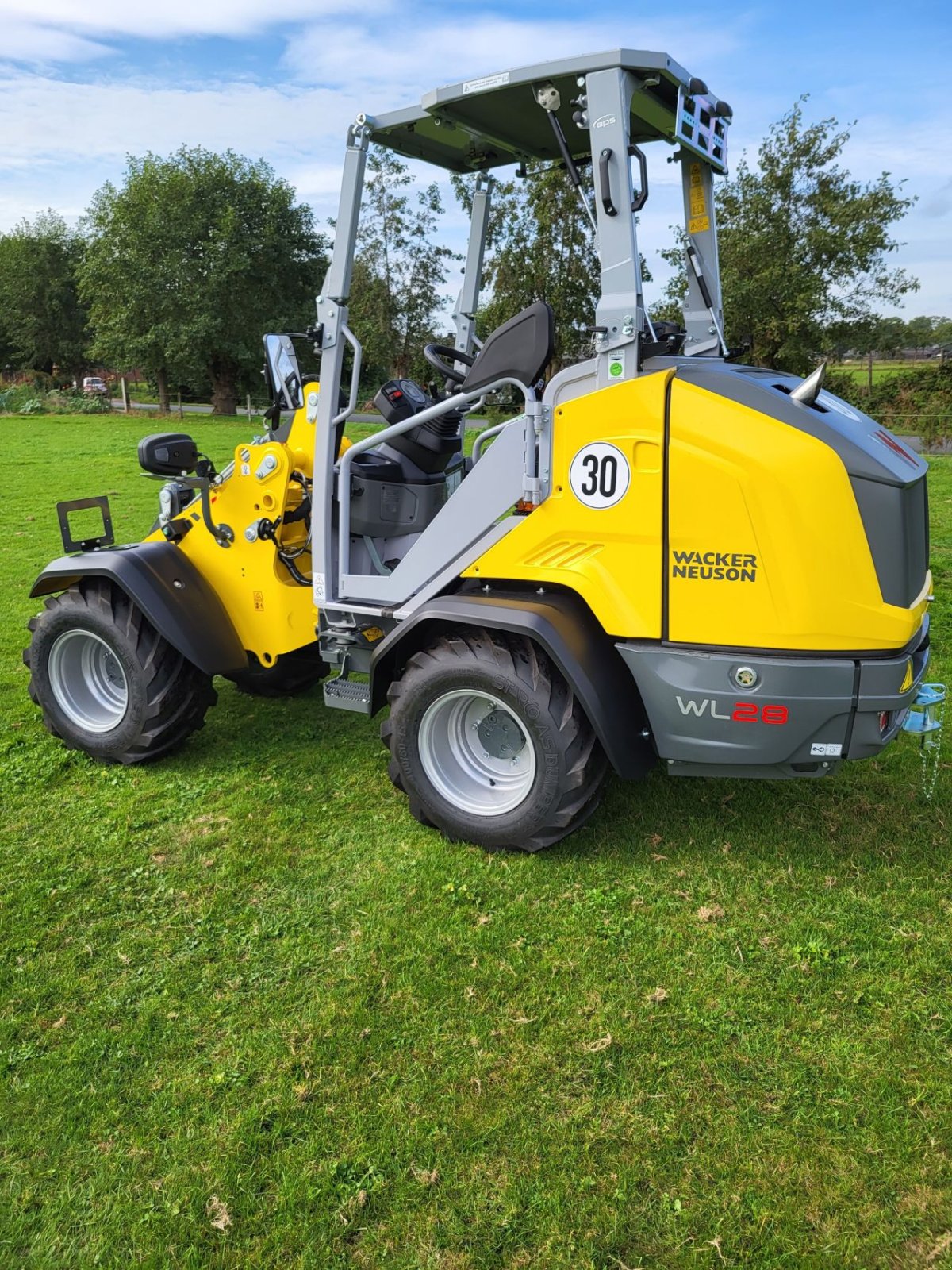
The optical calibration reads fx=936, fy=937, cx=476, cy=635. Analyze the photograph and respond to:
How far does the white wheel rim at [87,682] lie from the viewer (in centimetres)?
490

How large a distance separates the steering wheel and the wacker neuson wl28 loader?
18 mm

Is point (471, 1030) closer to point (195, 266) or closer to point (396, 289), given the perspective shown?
point (396, 289)

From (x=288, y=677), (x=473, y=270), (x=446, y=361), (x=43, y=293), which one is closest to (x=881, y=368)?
(x=473, y=270)

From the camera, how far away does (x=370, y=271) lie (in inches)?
738

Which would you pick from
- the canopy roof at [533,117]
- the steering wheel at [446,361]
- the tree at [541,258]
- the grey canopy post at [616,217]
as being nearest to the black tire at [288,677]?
the steering wheel at [446,361]

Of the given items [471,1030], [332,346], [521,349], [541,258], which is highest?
[541,258]

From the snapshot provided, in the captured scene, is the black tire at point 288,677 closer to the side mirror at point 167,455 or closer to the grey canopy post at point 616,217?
the side mirror at point 167,455

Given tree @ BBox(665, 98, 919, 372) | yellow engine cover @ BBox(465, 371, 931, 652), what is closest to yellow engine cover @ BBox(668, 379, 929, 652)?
yellow engine cover @ BBox(465, 371, 931, 652)

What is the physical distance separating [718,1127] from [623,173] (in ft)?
10.0

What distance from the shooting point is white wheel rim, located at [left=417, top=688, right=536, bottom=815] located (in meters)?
A: 3.95

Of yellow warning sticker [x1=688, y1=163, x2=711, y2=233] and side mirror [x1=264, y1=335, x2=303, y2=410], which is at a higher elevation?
yellow warning sticker [x1=688, y1=163, x2=711, y2=233]

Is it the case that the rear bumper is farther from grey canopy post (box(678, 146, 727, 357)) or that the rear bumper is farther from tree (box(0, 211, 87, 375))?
tree (box(0, 211, 87, 375))

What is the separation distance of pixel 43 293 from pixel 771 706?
51823 mm

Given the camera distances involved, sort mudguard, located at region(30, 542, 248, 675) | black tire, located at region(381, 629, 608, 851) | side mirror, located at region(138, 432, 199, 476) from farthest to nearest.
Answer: side mirror, located at region(138, 432, 199, 476)
mudguard, located at region(30, 542, 248, 675)
black tire, located at region(381, 629, 608, 851)
